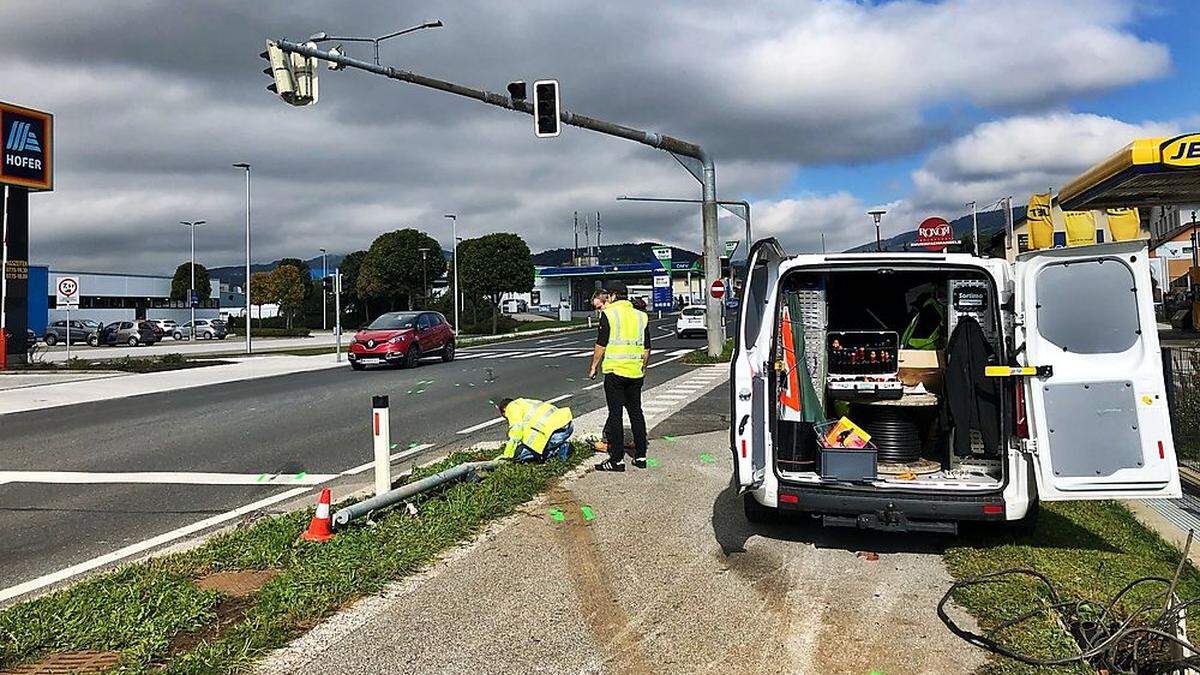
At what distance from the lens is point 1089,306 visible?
5125 millimetres

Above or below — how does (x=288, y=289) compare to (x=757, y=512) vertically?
above

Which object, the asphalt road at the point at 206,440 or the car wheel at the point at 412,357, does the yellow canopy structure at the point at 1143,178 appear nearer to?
the asphalt road at the point at 206,440

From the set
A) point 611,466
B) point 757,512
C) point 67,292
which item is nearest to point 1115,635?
point 757,512

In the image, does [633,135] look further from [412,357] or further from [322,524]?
[322,524]

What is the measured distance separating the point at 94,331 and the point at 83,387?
131 ft

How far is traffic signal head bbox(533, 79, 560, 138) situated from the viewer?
653 inches

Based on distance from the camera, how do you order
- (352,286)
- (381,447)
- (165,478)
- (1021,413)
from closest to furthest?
1. (1021,413)
2. (381,447)
3. (165,478)
4. (352,286)

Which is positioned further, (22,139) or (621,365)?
(22,139)

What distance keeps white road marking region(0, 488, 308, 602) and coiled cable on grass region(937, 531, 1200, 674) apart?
17.0 feet

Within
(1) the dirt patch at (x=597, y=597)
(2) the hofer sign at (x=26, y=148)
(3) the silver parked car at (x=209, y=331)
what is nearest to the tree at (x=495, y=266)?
(3) the silver parked car at (x=209, y=331)

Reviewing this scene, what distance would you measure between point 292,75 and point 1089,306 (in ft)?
43.9

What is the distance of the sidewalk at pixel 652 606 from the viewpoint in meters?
4.11

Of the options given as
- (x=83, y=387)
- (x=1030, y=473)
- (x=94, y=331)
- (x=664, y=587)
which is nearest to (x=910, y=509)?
(x=1030, y=473)

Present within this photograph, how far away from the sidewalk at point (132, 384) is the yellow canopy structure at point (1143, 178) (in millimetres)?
17059
